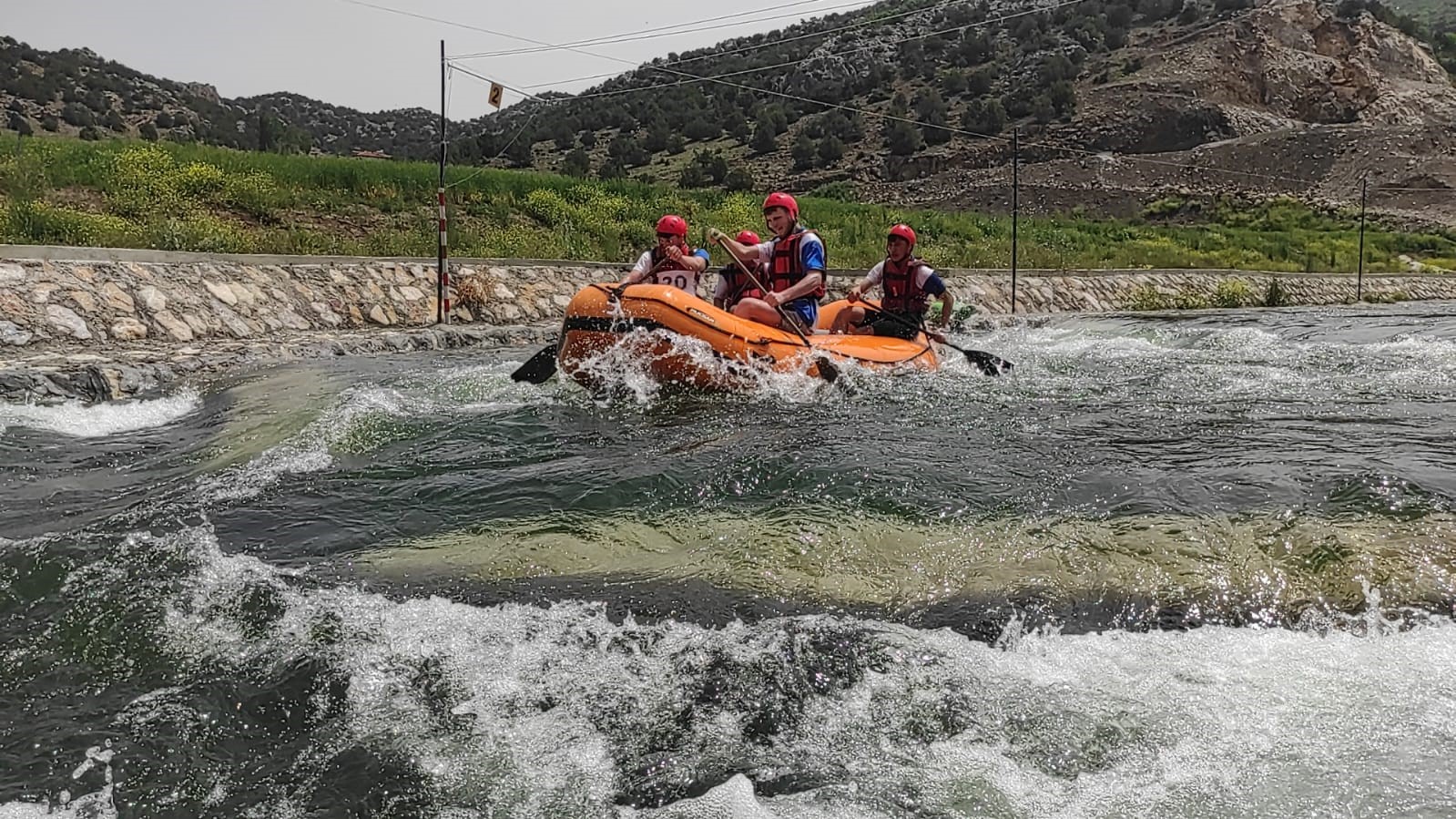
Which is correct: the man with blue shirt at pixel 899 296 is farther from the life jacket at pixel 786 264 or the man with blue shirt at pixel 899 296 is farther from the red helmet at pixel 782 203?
the red helmet at pixel 782 203

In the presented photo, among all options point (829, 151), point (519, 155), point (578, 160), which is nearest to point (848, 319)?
point (519, 155)

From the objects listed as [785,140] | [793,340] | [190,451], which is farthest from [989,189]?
[190,451]

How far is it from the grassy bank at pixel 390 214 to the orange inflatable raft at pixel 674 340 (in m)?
7.52

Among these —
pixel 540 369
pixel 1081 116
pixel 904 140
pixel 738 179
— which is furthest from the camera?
pixel 1081 116

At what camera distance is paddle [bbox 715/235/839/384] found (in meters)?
7.58

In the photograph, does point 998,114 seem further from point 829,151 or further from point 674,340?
point 674,340

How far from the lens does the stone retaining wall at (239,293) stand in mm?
9469

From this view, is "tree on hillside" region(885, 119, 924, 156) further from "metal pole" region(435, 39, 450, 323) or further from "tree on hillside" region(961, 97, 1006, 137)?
"metal pole" region(435, 39, 450, 323)

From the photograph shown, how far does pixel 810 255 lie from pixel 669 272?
1337mm

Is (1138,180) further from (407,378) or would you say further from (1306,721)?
(1306,721)

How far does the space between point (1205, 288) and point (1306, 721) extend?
25763 mm

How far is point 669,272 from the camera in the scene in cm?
891

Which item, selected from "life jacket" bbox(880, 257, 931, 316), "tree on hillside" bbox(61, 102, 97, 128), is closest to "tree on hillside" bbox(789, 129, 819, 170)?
"tree on hillside" bbox(61, 102, 97, 128)

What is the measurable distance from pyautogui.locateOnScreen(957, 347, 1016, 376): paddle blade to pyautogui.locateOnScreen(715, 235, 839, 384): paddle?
203 cm
